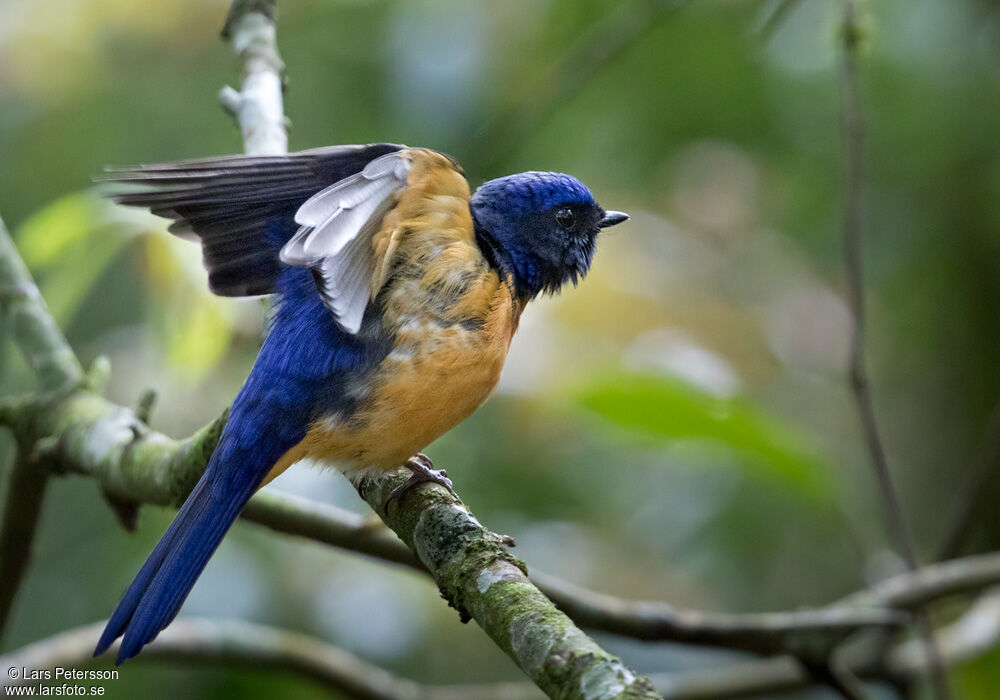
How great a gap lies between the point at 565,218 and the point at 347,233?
45.5 inches

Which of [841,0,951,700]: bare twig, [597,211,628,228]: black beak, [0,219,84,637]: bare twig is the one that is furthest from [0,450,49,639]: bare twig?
[841,0,951,700]: bare twig

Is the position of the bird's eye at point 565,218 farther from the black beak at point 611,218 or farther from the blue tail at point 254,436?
the blue tail at point 254,436

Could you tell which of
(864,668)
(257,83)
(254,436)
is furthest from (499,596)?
(864,668)

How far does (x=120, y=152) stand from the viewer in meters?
5.19

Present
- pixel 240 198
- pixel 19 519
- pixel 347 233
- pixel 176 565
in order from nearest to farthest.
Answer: pixel 347 233 → pixel 176 565 → pixel 240 198 → pixel 19 519

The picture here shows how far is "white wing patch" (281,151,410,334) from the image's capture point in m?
1.98

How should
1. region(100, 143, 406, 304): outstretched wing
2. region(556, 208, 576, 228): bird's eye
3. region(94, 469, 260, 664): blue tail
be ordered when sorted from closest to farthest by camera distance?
1. region(94, 469, 260, 664): blue tail
2. region(100, 143, 406, 304): outstretched wing
3. region(556, 208, 576, 228): bird's eye

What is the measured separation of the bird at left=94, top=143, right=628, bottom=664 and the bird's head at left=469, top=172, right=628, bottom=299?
20 cm

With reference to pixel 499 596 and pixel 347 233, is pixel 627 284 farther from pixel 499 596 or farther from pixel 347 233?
pixel 499 596

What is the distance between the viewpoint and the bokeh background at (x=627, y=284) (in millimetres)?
4051

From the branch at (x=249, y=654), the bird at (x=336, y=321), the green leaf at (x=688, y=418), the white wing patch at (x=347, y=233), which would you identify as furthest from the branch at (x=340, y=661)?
the white wing patch at (x=347, y=233)

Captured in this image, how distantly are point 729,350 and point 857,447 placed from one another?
127 centimetres

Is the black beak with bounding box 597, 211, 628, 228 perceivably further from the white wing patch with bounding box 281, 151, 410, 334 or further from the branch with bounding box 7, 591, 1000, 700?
the branch with bounding box 7, 591, 1000, 700

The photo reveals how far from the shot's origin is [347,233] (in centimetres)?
204
